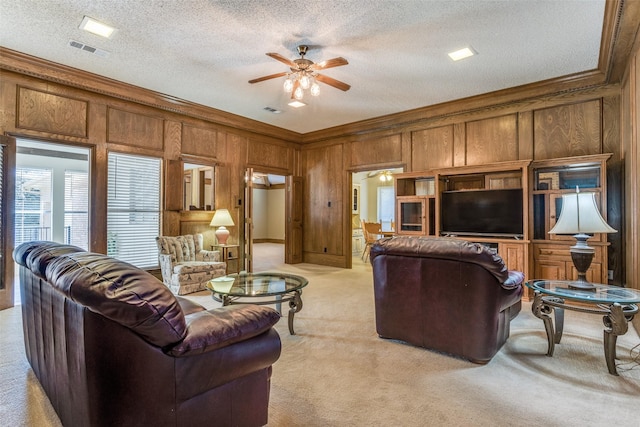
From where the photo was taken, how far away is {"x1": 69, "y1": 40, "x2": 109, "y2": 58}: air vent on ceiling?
3.54 metres

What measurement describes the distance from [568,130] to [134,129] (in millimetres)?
6251

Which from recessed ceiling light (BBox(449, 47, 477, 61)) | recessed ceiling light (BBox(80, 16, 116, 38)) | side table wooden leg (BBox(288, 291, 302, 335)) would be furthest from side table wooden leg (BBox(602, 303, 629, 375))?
recessed ceiling light (BBox(80, 16, 116, 38))

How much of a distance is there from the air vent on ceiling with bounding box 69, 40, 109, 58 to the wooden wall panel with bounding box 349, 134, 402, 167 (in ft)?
14.5

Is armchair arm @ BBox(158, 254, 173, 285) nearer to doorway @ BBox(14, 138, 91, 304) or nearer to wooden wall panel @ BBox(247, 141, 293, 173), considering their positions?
wooden wall panel @ BBox(247, 141, 293, 173)

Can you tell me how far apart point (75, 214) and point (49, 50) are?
473 centimetres

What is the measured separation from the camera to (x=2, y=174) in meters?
3.80

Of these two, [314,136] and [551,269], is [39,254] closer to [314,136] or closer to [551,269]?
[551,269]

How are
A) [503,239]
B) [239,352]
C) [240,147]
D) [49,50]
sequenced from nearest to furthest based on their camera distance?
1. [239,352]
2. [49,50]
3. [503,239]
4. [240,147]

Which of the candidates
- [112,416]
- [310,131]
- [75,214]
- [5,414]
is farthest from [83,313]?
[75,214]

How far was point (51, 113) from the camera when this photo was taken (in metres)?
4.21

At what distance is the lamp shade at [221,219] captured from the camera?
5605 mm

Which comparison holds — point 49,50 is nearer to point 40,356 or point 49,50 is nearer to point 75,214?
point 40,356

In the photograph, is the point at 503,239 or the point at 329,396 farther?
the point at 503,239

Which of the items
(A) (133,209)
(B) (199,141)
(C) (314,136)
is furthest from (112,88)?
(C) (314,136)
